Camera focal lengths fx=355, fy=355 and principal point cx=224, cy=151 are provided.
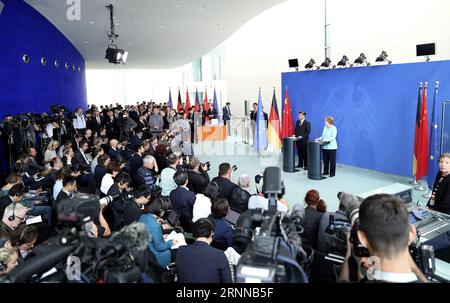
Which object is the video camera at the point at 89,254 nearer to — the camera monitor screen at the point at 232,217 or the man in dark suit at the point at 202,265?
the man in dark suit at the point at 202,265

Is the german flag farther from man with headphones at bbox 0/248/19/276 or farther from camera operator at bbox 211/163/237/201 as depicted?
man with headphones at bbox 0/248/19/276

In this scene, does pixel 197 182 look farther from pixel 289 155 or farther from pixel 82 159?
pixel 289 155

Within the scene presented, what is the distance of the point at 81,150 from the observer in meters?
6.44

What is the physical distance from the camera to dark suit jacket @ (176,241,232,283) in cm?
234

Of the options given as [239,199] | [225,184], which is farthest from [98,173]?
[239,199]

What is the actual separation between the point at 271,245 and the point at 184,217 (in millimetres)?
2929

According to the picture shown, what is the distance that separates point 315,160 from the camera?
283 inches

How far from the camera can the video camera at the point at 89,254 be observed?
125 cm

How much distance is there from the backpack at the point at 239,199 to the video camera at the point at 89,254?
2811 millimetres

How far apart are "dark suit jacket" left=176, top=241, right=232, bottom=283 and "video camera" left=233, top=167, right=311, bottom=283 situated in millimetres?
672

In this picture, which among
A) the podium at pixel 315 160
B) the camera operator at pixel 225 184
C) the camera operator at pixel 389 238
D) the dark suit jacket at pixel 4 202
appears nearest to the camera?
the camera operator at pixel 389 238

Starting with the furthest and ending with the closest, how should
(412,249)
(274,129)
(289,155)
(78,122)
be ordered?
(78,122) → (274,129) → (289,155) → (412,249)

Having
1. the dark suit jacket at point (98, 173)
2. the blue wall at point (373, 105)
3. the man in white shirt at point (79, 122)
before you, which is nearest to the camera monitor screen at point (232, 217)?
the dark suit jacket at point (98, 173)

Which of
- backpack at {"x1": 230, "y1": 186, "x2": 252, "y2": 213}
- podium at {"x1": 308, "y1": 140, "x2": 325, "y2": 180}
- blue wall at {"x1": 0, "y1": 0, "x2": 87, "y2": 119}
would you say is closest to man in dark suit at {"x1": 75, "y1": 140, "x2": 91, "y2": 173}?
blue wall at {"x1": 0, "y1": 0, "x2": 87, "y2": 119}
